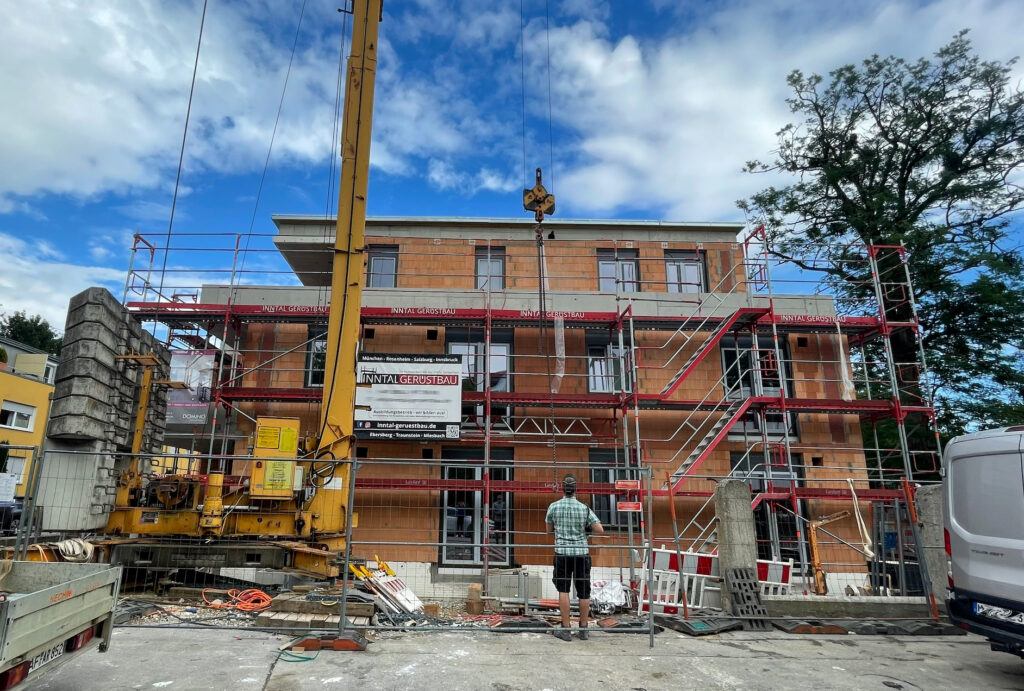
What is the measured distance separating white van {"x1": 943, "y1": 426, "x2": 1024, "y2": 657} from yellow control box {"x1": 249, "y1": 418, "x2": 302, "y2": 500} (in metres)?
9.20

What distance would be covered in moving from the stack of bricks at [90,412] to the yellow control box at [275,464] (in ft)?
6.96

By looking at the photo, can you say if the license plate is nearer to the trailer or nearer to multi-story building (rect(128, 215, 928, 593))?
the trailer

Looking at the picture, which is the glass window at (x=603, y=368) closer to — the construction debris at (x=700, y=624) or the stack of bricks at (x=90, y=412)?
the construction debris at (x=700, y=624)

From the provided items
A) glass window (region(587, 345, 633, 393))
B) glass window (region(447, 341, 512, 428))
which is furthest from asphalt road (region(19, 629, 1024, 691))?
glass window (region(587, 345, 633, 393))

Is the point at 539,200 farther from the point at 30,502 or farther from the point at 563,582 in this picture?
the point at 30,502

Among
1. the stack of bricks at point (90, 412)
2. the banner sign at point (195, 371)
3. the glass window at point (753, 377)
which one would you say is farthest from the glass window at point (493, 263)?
the stack of bricks at point (90, 412)

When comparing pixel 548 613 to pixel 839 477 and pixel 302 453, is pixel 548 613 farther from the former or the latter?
pixel 839 477

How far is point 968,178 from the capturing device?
19.8 meters

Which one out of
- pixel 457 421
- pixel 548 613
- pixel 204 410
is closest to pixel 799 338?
pixel 457 421

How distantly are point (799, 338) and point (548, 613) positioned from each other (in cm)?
1131

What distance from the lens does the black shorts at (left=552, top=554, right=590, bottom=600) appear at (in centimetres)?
720

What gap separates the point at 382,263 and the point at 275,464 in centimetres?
1013

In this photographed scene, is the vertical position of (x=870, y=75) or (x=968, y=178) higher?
(x=870, y=75)

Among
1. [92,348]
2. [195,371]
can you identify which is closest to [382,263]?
[195,371]
